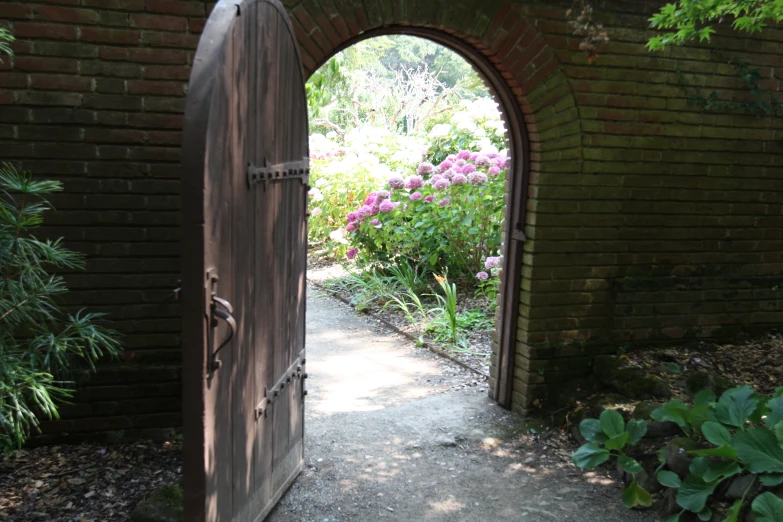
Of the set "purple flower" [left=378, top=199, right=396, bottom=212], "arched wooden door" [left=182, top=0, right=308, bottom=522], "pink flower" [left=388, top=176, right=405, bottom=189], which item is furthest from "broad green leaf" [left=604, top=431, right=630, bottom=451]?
"pink flower" [left=388, top=176, right=405, bottom=189]

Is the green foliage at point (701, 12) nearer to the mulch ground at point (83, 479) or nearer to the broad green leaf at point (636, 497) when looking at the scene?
the broad green leaf at point (636, 497)

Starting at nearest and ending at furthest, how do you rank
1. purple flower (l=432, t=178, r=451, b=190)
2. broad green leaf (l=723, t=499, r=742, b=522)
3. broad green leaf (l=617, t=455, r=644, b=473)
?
broad green leaf (l=723, t=499, r=742, b=522) → broad green leaf (l=617, t=455, r=644, b=473) → purple flower (l=432, t=178, r=451, b=190)

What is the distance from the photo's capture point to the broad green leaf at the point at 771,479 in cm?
317

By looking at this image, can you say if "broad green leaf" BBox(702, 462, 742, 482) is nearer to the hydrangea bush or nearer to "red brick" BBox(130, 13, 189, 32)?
"red brick" BBox(130, 13, 189, 32)

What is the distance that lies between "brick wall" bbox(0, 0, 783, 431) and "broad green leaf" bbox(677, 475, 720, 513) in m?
1.55

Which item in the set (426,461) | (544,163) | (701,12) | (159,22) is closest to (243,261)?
(159,22)

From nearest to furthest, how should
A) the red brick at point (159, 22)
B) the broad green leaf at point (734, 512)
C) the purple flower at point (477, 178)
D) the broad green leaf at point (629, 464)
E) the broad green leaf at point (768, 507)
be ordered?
the broad green leaf at point (768, 507) → the broad green leaf at point (734, 512) → the red brick at point (159, 22) → the broad green leaf at point (629, 464) → the purple flower at point (477, 178)

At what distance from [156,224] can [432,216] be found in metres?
5.03

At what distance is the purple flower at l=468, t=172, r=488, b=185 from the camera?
26.0ft

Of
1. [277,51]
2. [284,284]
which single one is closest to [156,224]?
[284,284]

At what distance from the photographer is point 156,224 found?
3.85 meters

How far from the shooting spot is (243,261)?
9.20ft

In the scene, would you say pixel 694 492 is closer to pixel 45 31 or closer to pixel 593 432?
pixel 593 432

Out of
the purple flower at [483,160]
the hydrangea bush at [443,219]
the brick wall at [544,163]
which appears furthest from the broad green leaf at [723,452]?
the purple flower at [483,160]
